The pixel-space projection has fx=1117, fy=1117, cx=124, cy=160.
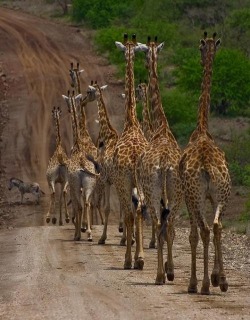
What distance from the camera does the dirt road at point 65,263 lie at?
11812 millimetres

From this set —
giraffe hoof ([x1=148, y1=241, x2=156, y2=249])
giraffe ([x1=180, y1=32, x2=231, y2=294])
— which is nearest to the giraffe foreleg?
giraffe ([x1=180, y1=32, x2=231, y2=294])

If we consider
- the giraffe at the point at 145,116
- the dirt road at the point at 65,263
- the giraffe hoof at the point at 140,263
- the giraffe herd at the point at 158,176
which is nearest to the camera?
the dirt road at the point at 65,263

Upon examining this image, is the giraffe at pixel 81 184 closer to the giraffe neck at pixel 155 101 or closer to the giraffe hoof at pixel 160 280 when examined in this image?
the giraffe neck at pixel 155 101

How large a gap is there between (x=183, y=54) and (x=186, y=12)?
1210cm

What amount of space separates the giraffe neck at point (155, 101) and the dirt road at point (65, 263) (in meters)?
2.14

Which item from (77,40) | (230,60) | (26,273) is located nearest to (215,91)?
(230,60)

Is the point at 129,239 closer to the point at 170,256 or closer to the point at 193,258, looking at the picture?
the point at 170,256

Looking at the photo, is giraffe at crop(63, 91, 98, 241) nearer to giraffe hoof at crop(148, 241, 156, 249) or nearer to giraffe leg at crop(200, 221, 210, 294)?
giraffe hoof at crop(148, 241, 156, 249)

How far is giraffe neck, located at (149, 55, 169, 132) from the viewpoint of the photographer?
1616 centimetres

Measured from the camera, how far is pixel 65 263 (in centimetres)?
1689

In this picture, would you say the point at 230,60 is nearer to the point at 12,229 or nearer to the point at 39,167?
the point at 39,167

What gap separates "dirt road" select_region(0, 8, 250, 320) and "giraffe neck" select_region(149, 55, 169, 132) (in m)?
2.14

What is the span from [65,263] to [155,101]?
2.80m

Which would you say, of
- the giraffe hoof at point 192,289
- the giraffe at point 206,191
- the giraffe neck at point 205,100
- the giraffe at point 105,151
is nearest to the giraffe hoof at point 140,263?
the giraffe at point 206,191
